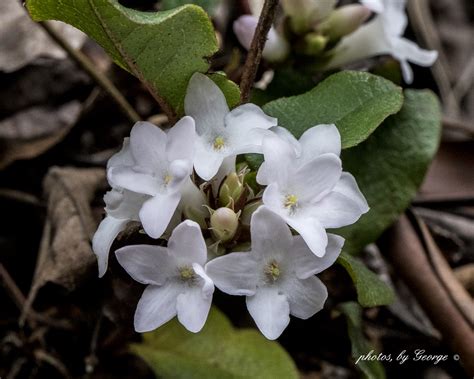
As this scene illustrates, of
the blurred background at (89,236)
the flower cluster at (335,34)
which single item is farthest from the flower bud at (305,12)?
the blurred background at (89,236)

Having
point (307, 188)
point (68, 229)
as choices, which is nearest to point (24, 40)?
point (68, 229)

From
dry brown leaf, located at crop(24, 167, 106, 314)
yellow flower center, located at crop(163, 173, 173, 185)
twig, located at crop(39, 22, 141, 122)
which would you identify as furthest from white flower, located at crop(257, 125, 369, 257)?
twig, located at crop(39, 22, 141, 122)

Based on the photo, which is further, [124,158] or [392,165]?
[392,165]

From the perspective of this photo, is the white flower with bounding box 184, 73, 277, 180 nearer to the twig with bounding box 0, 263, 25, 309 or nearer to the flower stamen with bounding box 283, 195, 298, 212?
the flower stamen with bounding box 283, 195, 298, 212

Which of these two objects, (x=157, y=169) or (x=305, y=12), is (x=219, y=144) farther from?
(x=305, y=12)

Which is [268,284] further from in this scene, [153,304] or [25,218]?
[25,218]

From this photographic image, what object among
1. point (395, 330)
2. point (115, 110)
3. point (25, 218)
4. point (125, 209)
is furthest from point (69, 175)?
point (395, 330)
